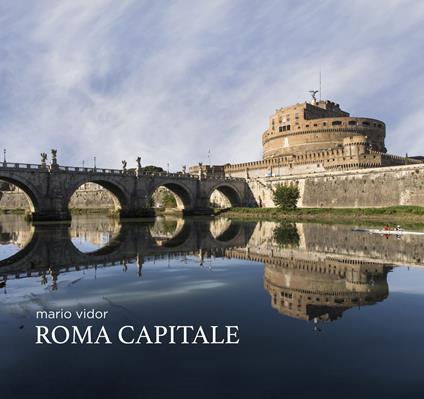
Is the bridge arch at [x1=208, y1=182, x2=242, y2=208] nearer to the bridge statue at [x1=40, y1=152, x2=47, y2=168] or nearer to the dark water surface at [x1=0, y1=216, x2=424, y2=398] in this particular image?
the bridge statue at [x1=40, y1=152, x2=47, y2=168]

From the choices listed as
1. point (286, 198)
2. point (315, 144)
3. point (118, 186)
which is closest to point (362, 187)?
point (286, 198)

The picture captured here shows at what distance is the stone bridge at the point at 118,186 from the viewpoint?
166ft

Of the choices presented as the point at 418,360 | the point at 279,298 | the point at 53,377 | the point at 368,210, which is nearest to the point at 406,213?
the point at 368,210

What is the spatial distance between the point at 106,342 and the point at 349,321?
5.59m

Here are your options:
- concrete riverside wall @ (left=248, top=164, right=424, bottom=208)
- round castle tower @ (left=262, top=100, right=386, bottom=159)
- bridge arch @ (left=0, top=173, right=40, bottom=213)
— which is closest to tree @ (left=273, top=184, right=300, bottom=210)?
concrete riverside wall @ (left=248, top=164, right=424, bottom=208)

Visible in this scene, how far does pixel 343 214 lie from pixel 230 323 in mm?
50151

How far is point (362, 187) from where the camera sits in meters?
63.4

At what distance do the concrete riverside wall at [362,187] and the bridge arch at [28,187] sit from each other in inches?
1686

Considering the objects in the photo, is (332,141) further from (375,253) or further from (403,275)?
(403,275)

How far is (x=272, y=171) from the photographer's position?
291ft

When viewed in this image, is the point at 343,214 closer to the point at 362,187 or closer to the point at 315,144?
the point at 362,187

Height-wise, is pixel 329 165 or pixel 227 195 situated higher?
pixel 329 165

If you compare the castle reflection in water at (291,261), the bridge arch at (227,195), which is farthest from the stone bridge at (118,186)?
the castle reflection in water at (291,261)

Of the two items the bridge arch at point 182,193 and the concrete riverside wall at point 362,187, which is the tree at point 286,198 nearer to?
the concrete riverside wall at point 362,187
